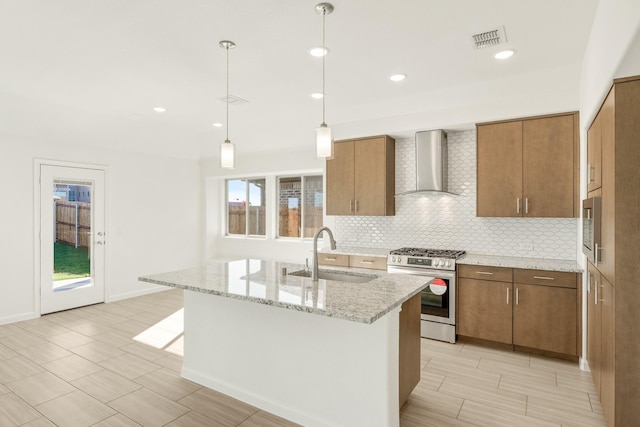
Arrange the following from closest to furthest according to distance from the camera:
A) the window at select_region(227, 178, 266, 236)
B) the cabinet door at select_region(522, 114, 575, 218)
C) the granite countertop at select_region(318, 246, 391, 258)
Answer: the cabinet door at select_region(522, 114, 575, 218) < the granite countertop at select_region(318, 246, 391, 258) < the window at select_region(227, 178, 266, 236)

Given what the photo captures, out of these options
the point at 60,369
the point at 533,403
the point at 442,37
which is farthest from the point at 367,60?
the point at 60,369

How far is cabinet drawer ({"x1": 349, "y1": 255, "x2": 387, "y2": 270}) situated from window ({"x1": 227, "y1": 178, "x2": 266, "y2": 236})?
2.62 m

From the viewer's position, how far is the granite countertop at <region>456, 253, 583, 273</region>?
341 cm

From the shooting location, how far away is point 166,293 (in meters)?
6.29

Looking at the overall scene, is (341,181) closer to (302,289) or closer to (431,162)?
(431,162)

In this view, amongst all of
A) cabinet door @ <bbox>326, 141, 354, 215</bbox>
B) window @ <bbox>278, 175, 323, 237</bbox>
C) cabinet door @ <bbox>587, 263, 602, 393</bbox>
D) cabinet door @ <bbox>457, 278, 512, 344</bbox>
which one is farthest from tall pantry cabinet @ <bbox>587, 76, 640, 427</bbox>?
window @ <bbox>278, 175, 323, 237</bbox>

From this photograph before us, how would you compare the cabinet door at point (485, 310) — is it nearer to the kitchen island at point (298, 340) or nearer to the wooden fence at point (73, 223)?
the kitchen island at point (298, 340)

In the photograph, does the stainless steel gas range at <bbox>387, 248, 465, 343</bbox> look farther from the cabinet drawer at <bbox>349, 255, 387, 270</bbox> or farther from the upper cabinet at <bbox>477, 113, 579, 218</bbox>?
the upper cabinet at <bbox>477, 113, 579, 218</bbox>

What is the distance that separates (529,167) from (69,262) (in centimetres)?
609

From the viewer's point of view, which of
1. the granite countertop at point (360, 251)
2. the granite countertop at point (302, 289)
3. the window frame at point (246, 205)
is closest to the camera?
the granite countertop at point (302, 289)

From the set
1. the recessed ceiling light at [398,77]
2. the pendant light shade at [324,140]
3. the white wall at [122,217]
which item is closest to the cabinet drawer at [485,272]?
the recessed ceiling light at [398,77]

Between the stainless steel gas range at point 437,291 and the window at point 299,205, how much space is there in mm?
2179

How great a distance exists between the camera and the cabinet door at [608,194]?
2.03m

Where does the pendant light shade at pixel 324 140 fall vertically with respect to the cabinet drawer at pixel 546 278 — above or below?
above
